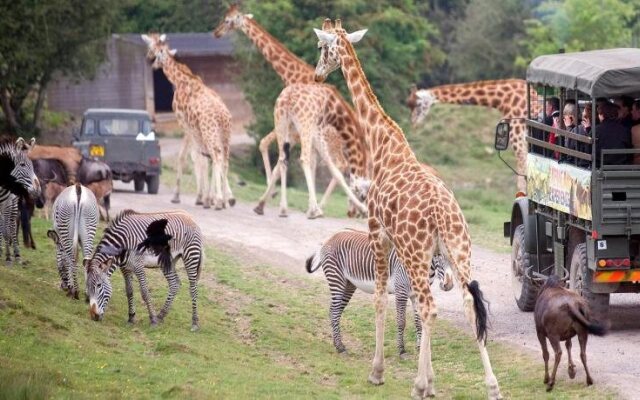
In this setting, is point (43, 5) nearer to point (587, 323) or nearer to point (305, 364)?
point (305, 364)

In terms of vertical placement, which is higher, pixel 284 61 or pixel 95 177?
pixel 284 61

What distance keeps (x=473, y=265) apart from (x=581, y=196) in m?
7.07

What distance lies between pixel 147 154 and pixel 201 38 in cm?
2223

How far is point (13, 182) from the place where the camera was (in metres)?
18.7

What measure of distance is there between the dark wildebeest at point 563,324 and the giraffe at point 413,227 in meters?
0.66

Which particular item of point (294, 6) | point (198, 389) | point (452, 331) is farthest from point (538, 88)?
point (294, 6)

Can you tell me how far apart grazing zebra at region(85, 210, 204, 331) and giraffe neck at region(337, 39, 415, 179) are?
2893mm

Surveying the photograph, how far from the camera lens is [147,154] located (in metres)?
31.5

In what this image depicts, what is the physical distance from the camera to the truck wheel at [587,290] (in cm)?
1442

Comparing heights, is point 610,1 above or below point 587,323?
above

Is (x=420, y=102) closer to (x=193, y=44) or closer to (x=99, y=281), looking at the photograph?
(x=99, y=281)

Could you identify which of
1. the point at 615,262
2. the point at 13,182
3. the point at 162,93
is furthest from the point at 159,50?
the point at 162,93

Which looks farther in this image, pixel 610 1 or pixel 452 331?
pixel 610 1

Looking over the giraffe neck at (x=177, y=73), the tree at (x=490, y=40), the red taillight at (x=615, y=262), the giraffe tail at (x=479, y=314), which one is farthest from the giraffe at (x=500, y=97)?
the tree at (x=490, y=40)
